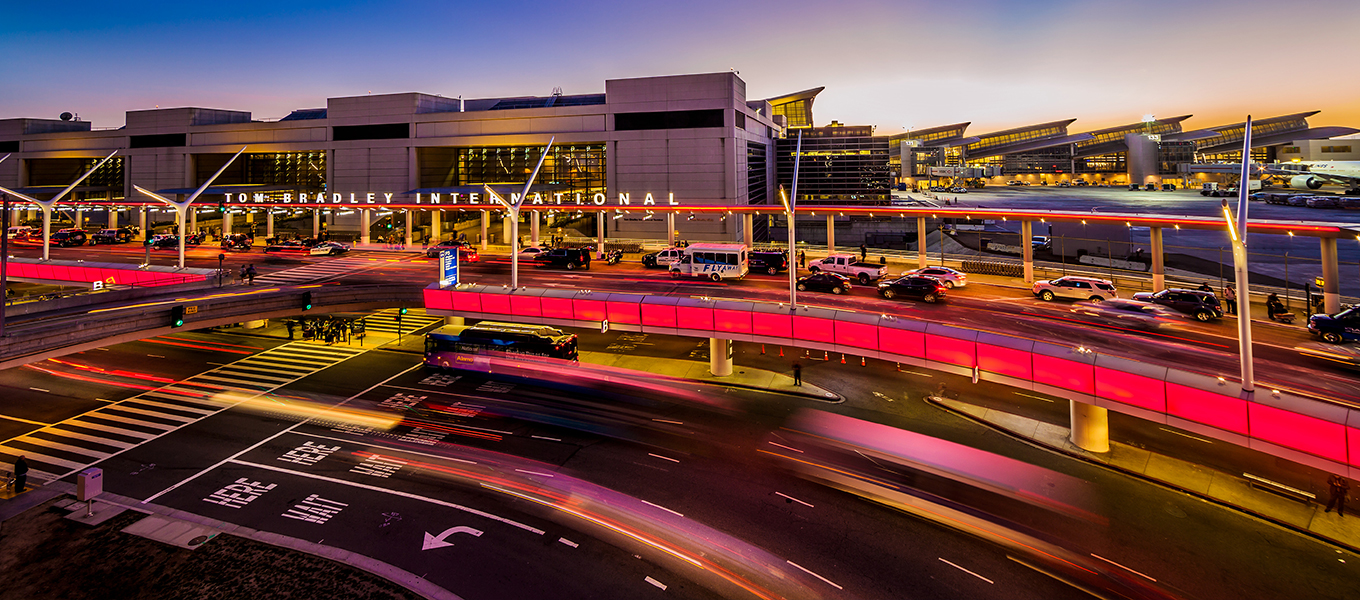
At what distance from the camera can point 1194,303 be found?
32.7 metres

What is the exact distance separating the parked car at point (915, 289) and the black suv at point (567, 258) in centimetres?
2774

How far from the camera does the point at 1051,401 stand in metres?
30.3

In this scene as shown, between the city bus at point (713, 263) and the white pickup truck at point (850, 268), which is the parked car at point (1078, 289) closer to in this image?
the white pickup truck at point (850, 268)

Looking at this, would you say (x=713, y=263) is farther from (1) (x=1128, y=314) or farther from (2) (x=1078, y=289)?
(1) (x=1128, y=314)

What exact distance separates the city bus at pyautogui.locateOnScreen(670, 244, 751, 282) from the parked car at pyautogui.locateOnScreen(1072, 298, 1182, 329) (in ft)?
75.3

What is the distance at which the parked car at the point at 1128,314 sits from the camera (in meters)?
31.6

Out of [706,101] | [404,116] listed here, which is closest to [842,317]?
[706,101]

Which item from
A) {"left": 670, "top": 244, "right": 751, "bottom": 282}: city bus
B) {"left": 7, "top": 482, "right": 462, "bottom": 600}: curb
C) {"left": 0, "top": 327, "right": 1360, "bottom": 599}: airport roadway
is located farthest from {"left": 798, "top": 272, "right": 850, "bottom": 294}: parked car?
{"left": 7, "top": 482, "right": 462, "bottom": 600}: curb

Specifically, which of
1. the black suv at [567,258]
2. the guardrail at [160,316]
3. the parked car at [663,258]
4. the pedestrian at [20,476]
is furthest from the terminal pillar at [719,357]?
the pedestrian at [20,476]

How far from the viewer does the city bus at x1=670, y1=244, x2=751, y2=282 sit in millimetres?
45750

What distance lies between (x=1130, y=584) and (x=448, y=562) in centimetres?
2037

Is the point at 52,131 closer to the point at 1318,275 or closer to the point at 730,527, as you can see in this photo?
the point at 730,527

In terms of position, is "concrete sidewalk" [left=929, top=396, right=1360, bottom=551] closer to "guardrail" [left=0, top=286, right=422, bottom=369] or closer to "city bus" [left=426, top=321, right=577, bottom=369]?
"city bus" [left=426, top=321, right=577, bottom=369]

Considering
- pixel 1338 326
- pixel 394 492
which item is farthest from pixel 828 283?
pixel 394 492
